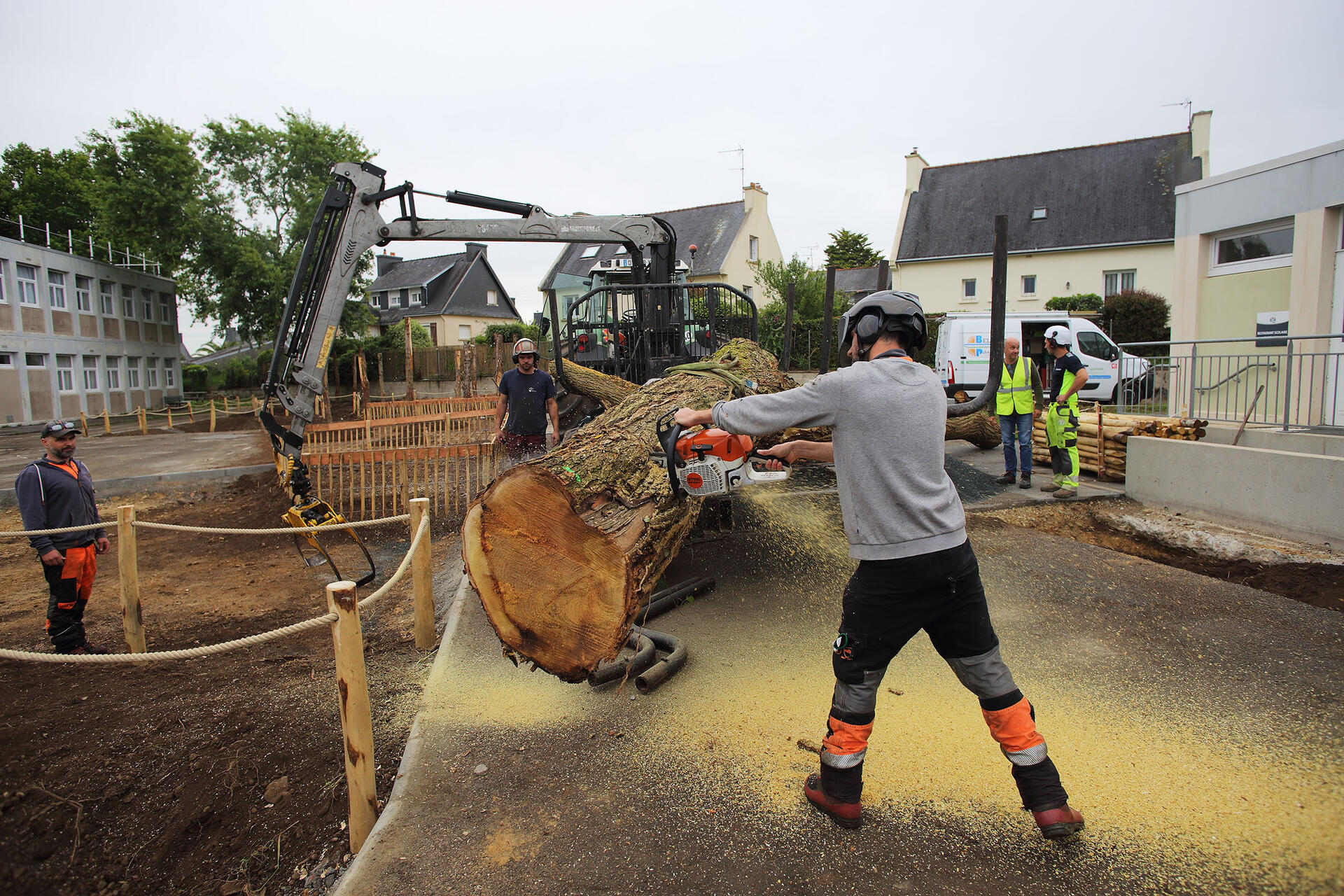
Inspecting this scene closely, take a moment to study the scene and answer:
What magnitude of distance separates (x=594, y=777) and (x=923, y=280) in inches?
1100

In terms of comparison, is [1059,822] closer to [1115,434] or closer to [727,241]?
[1115,434]

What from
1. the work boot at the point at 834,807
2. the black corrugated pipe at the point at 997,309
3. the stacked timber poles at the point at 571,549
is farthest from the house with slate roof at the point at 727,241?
the work boot at the point at 834,807

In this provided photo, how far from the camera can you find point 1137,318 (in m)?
20.4

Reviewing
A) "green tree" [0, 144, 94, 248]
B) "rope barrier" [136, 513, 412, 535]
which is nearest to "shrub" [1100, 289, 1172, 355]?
"rope barrier" [136, 513, 412, 535]

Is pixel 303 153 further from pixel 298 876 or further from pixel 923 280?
pixel 298 876

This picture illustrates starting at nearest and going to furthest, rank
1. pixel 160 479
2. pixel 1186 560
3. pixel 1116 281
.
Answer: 1. pixel 1186 560
2. pixel 160 479
3. pixel 1116 281

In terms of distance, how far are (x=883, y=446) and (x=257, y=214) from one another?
106ft

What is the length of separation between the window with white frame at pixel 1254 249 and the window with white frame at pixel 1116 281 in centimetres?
1564

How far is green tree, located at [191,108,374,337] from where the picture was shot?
25.8 m

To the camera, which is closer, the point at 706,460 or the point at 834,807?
the point at 834,807

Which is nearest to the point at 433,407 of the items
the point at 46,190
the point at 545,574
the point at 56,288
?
the point at 545,574

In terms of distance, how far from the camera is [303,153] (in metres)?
27.4

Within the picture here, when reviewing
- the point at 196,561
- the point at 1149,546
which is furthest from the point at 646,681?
the point at 196,561

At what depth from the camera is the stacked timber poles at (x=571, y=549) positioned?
2.73 meters
